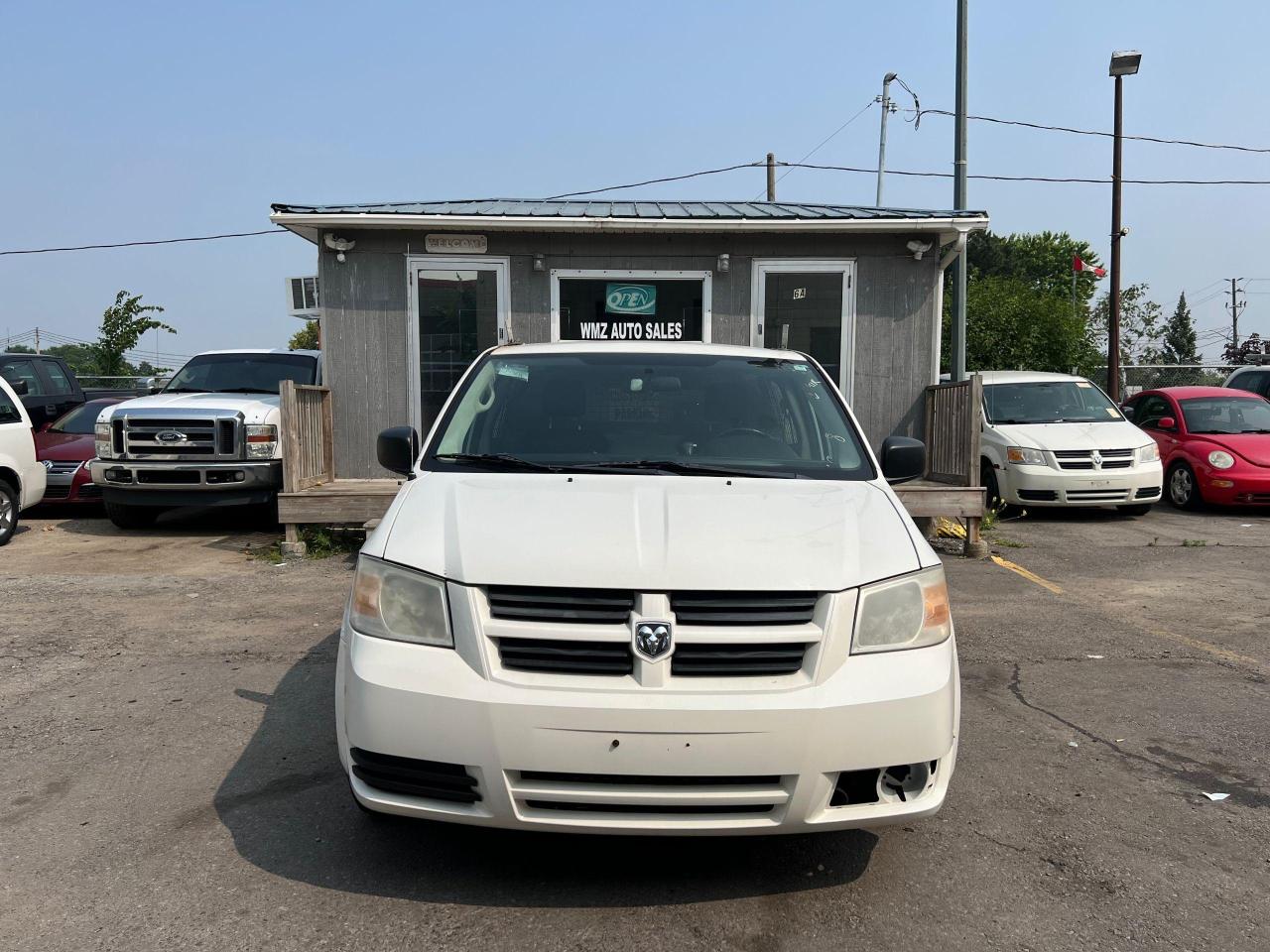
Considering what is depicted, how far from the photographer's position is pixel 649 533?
313cm

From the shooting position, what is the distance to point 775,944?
2840 millimetres

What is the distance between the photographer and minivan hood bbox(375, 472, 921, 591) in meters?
2.95

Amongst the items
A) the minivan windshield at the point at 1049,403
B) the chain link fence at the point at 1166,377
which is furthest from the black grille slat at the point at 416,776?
the chain link fence at the point at 1166,377

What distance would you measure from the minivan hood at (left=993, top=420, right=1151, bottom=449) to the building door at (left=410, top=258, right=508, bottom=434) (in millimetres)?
6083

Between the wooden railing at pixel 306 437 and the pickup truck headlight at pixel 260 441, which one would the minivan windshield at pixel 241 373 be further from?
the wooden railing at pixel 306 437

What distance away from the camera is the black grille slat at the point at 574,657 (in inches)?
113

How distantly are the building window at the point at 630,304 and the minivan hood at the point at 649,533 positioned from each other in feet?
22.6

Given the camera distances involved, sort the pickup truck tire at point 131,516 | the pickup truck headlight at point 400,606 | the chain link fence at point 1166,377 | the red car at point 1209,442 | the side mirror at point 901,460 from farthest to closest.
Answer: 1. the chain link fence at point 1166,377
2. the red car at point 1209,442
3. the pickup truck tire at point 131,516
4. the side mirror at point 901,460
5. the pickup truck headlight at point 400,606

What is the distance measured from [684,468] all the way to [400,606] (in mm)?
1276

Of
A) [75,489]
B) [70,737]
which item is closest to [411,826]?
[70,737]

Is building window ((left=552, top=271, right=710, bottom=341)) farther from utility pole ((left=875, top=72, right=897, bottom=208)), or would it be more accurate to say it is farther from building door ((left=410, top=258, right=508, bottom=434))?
utility pole ((left=875, top=72, right=897, bottom=208))

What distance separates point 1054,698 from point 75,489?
10950 mm

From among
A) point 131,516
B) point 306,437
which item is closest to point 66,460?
point 131,516

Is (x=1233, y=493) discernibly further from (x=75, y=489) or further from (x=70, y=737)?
(x=75, y=489)
